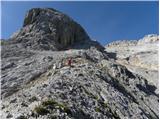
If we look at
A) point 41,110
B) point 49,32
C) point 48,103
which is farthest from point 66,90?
point 49,32

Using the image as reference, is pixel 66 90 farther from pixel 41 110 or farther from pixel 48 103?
pixel 41 110

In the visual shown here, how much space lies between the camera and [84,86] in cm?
4112

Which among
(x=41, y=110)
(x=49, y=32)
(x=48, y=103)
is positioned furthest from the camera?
(x=49, y=32)

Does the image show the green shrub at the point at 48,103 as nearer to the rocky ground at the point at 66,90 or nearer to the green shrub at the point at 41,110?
the rocky ground at the point at 66,90

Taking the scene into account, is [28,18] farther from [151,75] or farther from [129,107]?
[129,107]

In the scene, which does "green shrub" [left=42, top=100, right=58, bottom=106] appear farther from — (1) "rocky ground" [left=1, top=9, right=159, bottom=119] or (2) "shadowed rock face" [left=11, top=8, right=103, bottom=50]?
(2) "shadowed rock face" [left=11, top=8, right=103, bottom=50]

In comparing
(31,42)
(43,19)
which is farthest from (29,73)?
(43,19)

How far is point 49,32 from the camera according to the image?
9200 cm

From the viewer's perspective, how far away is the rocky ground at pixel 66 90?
2994 cm

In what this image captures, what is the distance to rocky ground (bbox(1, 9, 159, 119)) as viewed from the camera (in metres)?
29.9

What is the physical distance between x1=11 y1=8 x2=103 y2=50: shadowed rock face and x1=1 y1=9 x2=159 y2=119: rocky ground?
22.3ft

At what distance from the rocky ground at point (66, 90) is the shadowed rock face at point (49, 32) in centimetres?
680

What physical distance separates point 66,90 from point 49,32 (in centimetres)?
5667

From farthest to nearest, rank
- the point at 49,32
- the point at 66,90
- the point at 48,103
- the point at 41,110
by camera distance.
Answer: the point at 49,32 < the point at 66,90 < the point at 48,103 < the point at 41,110
